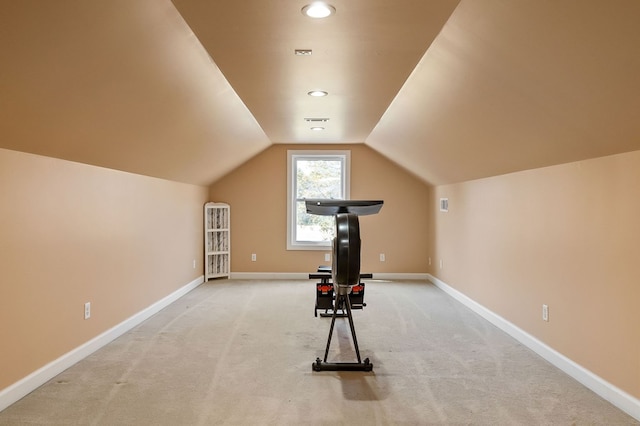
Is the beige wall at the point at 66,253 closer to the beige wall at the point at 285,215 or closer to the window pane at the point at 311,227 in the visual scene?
the beige wall at the point at 285,215

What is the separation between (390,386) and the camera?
114 inches

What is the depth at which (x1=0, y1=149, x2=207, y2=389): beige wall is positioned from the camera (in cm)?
262

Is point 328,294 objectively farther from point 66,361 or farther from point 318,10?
point 318,10

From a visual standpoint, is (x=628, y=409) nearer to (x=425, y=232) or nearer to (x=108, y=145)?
(x=108, y=145)

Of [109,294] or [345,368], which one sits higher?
[109,294]

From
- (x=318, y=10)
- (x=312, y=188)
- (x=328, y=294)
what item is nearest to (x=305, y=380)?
(x=328, y=294)

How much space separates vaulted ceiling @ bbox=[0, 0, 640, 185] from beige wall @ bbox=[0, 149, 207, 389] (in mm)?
223

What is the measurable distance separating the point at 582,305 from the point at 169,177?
4.23 meters

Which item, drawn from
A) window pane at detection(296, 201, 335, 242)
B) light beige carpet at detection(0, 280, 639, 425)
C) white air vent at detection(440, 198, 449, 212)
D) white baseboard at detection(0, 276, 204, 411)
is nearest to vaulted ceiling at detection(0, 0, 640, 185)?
white baseboard at detection(0, 276, 204, 411)

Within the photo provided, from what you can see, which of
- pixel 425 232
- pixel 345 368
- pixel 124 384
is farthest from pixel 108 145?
pixel 425 232

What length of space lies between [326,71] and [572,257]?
2148 millimetres

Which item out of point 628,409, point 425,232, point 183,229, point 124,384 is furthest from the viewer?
point 425,232

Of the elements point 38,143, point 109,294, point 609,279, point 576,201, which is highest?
point 38,143

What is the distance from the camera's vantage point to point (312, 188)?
7.11 meters
